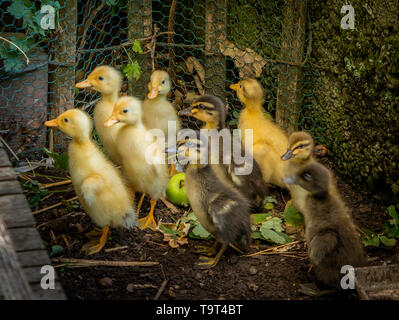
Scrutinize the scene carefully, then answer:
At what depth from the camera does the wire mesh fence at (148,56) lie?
452cm

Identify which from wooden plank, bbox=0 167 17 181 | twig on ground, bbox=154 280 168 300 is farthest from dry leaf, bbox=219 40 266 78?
wooden plank, bbox=0 167 17 181

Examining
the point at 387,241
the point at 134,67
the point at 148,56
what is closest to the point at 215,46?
the point at 148,56

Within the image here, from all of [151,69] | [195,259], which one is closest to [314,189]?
[195,259]

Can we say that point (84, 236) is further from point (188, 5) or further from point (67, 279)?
point (188, 5)

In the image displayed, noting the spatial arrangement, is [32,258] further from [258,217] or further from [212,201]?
[258,217]

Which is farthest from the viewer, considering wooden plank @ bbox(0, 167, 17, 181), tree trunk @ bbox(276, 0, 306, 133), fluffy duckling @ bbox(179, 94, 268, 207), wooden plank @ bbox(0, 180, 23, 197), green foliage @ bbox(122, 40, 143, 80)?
tree trunk @ bbox(276, 0, 306, 133)

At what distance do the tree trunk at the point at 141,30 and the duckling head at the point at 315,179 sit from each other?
7.05ft

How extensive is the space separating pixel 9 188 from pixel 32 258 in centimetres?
57

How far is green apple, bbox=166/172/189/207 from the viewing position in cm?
416

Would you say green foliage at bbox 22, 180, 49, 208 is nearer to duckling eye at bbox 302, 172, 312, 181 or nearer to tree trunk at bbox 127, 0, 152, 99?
tree trunk at bbox 127, 0, 152, 99

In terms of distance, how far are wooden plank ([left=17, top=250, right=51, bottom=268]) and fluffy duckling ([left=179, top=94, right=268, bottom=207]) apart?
76.5 inches

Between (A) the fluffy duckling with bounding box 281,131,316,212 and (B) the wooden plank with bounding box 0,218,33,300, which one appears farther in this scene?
(A) the fluffy duckling with bounding box 281,131,316,212

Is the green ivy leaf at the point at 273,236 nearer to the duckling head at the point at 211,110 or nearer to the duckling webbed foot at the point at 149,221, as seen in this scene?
the duckling webbed foot at the point at 149,221

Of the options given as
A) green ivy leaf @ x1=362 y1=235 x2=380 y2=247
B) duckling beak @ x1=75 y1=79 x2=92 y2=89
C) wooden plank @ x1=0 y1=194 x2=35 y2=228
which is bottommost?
green ivy leaf @ x1=362 y1=235 x2=380 y2=247
